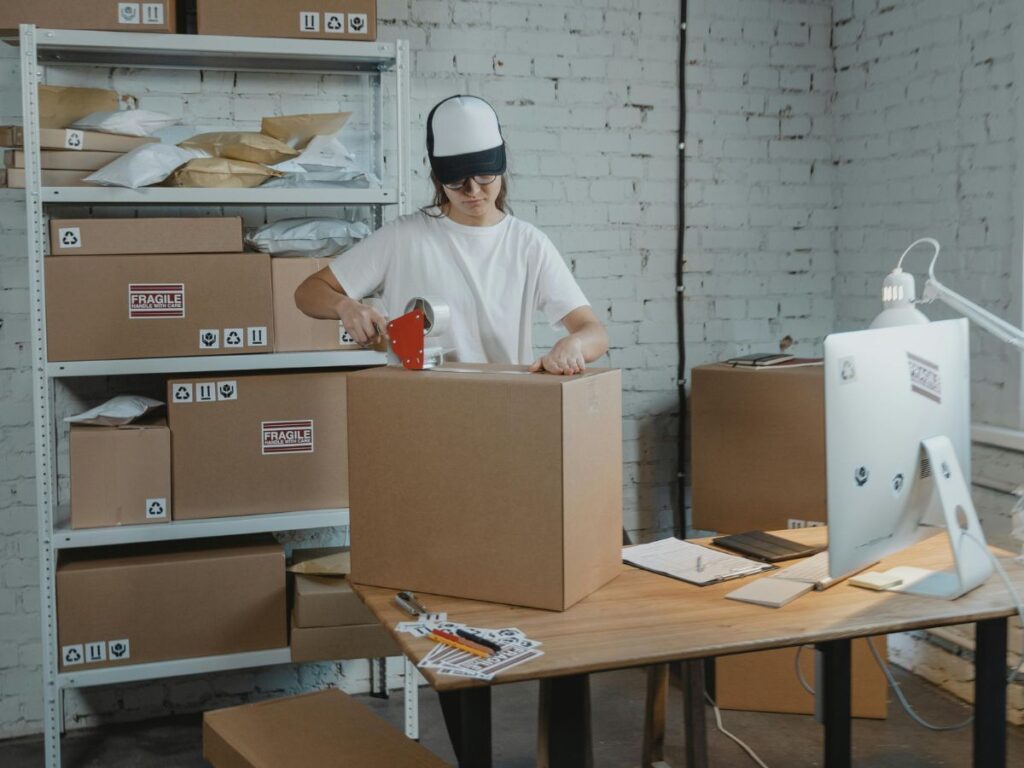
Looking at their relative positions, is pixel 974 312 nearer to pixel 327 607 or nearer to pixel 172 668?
pixel 327 607

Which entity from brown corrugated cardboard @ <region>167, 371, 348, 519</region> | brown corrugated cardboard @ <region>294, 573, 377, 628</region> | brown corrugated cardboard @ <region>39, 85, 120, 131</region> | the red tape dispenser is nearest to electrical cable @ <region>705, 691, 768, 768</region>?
brown corrugated cardboard @ <region>294, 573, 377, 628</region>

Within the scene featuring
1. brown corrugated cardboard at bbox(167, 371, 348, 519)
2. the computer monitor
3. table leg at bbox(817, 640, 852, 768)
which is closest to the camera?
the computer monitor

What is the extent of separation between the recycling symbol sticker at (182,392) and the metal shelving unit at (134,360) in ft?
0.14

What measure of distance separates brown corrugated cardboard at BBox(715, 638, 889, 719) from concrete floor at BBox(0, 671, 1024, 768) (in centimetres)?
4

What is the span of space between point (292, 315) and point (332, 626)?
840mm

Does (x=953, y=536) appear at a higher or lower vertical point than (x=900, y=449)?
lower

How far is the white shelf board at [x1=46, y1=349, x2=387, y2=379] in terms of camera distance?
8.98 ft

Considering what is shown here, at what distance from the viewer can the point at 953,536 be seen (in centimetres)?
179

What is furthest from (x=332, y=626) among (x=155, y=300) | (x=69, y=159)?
(x=69, y=159)

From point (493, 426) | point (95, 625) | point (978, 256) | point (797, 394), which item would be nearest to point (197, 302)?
point (95, 625)

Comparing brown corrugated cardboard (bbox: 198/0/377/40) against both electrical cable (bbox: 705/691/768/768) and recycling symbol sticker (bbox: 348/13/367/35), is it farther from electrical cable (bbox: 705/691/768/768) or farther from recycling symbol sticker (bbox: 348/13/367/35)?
electrical cable (bbox: 705/691/768/768)

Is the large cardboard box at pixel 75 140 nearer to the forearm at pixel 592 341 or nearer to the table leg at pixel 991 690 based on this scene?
the forearm at pixel 592 341

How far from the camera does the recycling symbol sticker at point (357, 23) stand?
2.86m

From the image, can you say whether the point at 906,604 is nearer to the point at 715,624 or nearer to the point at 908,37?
the point at 715,624
